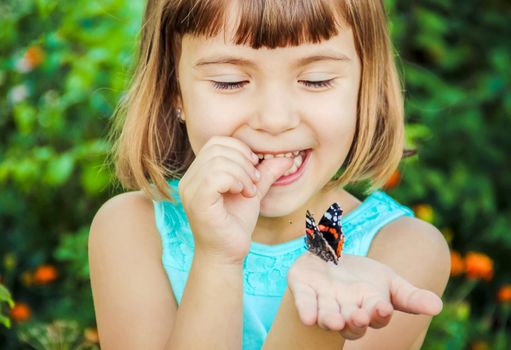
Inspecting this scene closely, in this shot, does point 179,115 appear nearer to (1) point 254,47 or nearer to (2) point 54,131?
(1) point 254,47

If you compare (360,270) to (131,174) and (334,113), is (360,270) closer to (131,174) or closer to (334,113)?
(334,113)

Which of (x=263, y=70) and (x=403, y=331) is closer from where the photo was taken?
(x=263, y=70)

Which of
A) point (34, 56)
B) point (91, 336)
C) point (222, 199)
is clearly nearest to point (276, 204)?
point (222, 199)

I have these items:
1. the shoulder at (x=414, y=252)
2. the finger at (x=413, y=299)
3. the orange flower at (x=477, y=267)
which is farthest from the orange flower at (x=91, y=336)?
the finger at (x=413, y=299)

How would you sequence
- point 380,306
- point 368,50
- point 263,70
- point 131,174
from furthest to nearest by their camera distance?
point 131,174 < point 368,50 < point 263,70 < point 380,306

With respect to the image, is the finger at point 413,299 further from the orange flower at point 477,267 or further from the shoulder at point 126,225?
the orange flower at point 477,267

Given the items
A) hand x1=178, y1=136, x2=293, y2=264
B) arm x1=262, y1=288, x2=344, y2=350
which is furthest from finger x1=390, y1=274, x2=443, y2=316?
hand x1=178, y1=136, x2=293, y2=264

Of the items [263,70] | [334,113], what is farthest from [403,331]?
[263,70]
